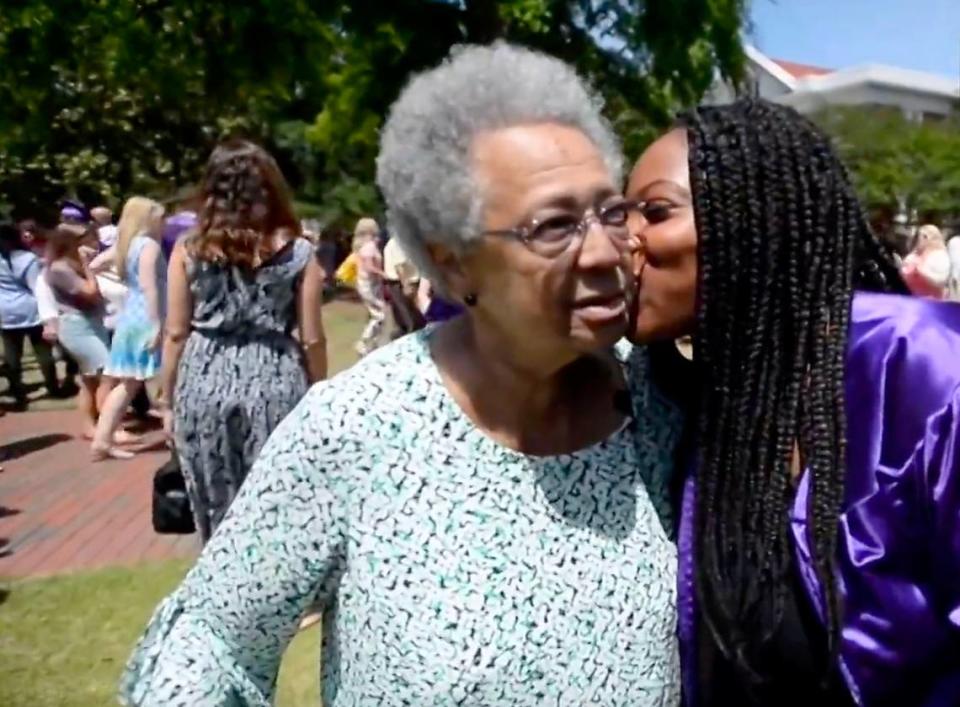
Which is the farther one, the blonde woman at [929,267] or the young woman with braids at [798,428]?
the blonde woman at [929,267]

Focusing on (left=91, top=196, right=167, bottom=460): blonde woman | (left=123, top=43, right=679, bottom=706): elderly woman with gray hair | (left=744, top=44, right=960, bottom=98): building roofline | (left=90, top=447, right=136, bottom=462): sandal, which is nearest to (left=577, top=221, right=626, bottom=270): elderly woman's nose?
(left=123, top=43, right=679, bottom=706): elderly woman with gray hair

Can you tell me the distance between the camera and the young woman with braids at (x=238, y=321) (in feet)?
14.7

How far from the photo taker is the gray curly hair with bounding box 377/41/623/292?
171 centimetres

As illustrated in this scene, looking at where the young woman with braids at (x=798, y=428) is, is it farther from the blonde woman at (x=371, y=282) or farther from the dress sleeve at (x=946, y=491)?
the blonde woman at (x=371, y=282)

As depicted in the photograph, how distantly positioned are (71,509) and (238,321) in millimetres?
3303

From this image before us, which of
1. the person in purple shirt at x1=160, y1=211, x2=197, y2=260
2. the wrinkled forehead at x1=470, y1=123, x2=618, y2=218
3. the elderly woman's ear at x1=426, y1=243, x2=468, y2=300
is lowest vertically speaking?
the person in purple shirt at x1=160, y1=211, x2=197, y2=260

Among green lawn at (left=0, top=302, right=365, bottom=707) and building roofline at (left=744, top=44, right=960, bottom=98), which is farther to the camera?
building roofline at (left=744, top=44, right=960, bottom=98)

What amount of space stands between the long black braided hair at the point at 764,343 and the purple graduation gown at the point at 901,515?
37 mm

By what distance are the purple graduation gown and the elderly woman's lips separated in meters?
0.34

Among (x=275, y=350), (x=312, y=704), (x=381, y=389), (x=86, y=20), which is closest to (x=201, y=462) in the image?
(x=275, y=350)

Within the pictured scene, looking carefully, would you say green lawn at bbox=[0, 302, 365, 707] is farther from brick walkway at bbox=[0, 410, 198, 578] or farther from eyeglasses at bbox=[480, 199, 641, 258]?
eyeglasses at bbox=[480, 199, 641, 258]

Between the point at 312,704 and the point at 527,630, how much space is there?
2822 mm

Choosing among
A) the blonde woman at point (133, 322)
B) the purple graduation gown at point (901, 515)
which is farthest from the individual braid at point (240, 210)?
the blonde woman at point (133, 322)

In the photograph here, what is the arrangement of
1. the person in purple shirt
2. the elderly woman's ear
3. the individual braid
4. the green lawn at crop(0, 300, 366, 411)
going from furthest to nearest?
the green lawn at crop(0, 300, 366, 411)
the person in purple shirt
the individual braid
the elderly woman's ear
